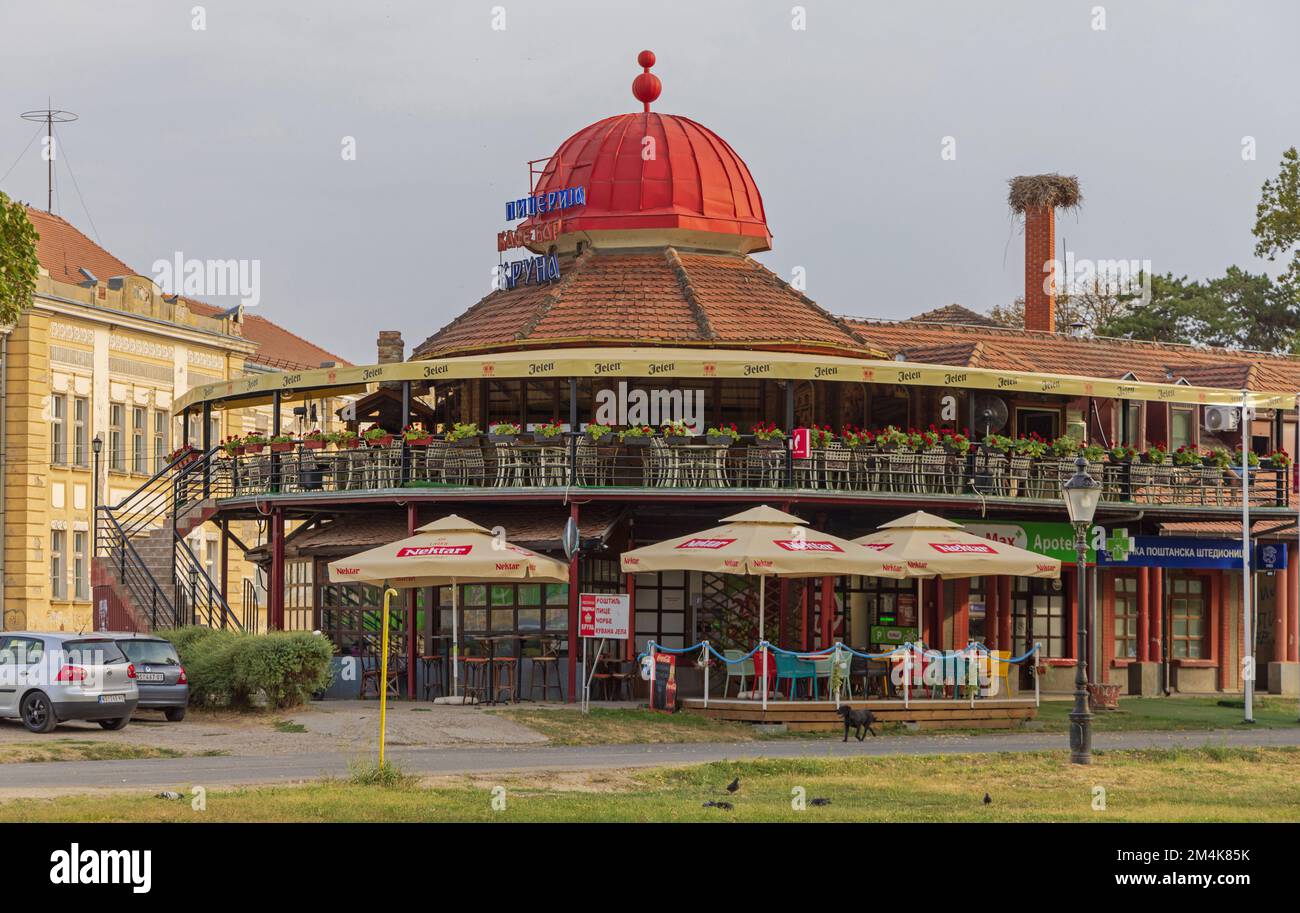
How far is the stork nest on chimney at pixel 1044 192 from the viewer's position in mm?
49594

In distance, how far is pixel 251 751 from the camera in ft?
81.7

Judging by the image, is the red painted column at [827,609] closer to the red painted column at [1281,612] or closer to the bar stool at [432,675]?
the bar stool at [432,675]

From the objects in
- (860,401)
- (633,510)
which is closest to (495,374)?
(633,510)

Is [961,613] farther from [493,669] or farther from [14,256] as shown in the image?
[14,256]

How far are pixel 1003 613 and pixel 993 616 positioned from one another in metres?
A: 0.33

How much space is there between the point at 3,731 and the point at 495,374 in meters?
10.2

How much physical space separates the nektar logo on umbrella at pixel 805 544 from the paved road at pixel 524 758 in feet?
9.53

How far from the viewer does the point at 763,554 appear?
29641 mm

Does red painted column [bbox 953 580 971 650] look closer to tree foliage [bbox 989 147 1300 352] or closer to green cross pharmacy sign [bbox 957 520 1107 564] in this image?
green cross pharmacy sign [bbox 957 520 1107 564]

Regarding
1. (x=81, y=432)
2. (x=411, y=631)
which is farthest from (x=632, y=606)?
(x=81, y=432)

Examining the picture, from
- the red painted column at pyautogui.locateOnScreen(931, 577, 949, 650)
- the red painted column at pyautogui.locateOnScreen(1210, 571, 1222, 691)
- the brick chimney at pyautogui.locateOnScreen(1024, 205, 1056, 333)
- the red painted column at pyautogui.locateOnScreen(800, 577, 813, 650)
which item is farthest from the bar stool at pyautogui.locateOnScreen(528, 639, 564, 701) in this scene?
the brick chimney at pyautogui.locateOnScreen(1024, 205, 1056, 333)

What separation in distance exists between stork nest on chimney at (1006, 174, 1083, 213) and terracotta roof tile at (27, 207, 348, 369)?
76.5 ft

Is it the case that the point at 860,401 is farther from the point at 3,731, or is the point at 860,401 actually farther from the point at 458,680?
the point at 3,731

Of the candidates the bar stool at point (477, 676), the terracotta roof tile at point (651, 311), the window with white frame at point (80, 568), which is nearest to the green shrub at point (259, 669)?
the bar stool at point (477, 676)
